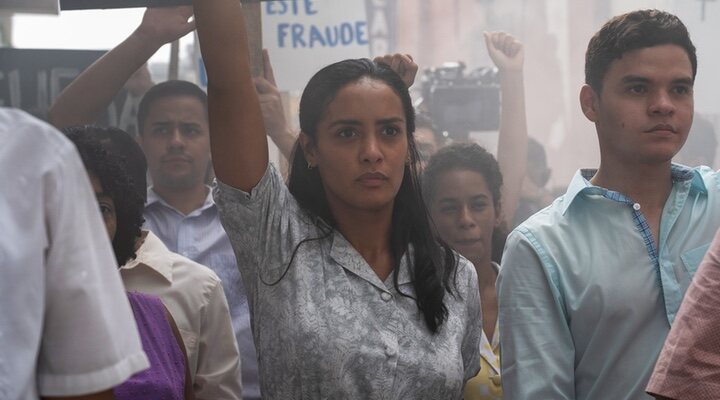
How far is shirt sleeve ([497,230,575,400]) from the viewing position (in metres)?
2.80

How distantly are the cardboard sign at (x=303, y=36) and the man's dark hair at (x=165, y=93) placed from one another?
437mm

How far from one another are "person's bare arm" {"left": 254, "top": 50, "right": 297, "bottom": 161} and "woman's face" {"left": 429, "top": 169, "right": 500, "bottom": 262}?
52cm

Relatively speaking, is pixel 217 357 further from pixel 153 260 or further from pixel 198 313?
pixel 153 260

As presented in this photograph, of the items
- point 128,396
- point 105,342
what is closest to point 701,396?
point 105,342

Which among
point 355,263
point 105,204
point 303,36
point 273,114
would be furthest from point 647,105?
point 303,36

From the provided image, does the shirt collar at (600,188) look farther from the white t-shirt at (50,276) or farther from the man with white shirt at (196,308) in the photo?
the white t-shirt at (50,276)

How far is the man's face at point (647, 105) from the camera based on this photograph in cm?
287

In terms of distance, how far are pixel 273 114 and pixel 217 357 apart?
1.00m

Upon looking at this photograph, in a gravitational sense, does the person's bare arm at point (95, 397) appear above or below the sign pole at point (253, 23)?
below

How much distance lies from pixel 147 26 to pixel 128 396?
151cm

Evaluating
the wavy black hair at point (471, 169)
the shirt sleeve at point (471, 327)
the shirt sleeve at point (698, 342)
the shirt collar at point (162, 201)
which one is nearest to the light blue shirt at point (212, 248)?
the shirt collar at point (162, 201)

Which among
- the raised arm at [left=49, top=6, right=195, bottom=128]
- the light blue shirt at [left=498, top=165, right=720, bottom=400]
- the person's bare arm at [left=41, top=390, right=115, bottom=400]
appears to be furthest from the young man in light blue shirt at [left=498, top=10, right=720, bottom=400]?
the raised arm at [left=49, top=6, right=195, bottom=128]

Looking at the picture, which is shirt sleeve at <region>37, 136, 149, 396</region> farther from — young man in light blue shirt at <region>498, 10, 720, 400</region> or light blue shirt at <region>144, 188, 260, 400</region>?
light blue shirt at <region>144, 188, 260, 400</region>

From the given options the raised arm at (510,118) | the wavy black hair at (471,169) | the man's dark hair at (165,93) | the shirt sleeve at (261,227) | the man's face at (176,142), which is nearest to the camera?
the shirt sleeve at (261,227)
